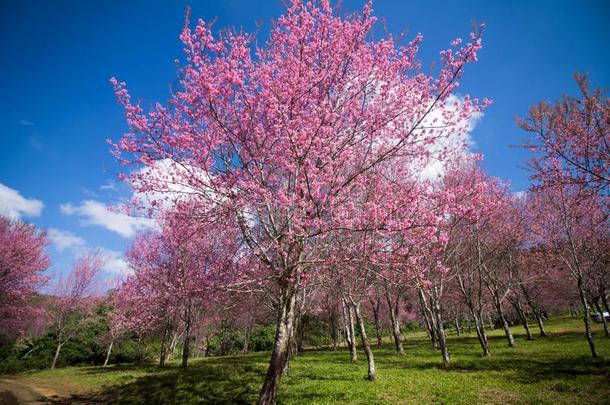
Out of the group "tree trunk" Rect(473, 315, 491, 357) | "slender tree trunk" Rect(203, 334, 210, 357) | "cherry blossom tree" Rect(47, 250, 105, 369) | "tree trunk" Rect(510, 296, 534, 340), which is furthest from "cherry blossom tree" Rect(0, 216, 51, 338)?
"tree trunk" Rect(510, 296, 534, 340)

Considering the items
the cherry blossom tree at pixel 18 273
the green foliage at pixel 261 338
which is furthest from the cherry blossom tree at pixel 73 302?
the green foliage at pixel 261 338

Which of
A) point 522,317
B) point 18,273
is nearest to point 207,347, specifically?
point 18,273

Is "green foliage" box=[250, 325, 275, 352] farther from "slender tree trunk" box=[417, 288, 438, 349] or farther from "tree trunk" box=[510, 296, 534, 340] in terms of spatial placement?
"tree trunk" box=[510, 296, 534, 340]

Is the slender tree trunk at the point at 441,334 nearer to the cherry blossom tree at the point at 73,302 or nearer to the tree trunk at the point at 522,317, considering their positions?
the tree trunk at the point at 522,317

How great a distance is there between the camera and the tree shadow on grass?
1194cm

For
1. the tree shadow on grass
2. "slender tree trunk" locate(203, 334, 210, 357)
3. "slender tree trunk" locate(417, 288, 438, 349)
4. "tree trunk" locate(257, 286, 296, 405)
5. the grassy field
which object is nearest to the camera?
"tree trunk" locate(257, 286, 296, 405)

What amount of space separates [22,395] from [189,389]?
398 inches

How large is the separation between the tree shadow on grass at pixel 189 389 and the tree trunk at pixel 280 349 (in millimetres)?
3824

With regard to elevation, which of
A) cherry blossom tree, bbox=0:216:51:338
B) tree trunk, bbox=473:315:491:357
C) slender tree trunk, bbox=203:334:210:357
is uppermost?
cherry blossom tree, bbox=0:216:51:338

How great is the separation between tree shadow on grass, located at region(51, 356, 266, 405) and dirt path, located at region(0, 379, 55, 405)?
1.06 metres

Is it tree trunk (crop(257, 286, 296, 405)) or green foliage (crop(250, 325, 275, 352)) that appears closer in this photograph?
tree trunk (crop(257, 286, 296, 405))

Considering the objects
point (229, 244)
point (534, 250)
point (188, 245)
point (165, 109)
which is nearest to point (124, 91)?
point (165, 109)

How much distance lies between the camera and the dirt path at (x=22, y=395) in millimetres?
14375

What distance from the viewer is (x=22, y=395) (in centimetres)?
1564
